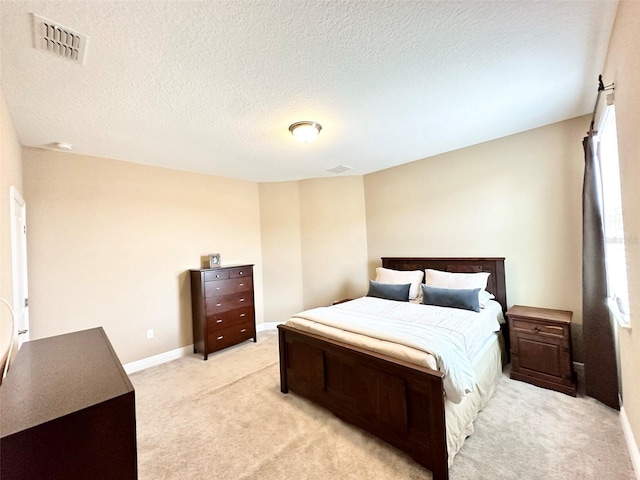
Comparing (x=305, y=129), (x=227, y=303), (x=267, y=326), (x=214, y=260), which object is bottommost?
(x=267, y=326)

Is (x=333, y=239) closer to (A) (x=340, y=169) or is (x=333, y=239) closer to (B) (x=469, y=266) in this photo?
(A) (x=340, y=169)

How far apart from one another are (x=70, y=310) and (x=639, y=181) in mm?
4670

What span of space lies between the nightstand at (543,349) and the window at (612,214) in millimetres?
499

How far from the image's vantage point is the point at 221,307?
3.73 m

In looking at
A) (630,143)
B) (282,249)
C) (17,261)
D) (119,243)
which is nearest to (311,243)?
(282,249)

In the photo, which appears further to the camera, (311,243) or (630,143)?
(311,243)

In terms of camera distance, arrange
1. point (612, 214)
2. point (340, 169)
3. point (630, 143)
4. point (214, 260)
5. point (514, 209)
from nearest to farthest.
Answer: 1. point (630, 143)
2. point (612, 214)
3. point (514, 209)
4. point (214, 260)
5. point (340, 169)

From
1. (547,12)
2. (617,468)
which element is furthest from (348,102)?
(617,468)

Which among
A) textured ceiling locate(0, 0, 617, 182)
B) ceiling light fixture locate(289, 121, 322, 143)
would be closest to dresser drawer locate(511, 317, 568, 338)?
textured ceiling locate(0, 0, 617, 182)

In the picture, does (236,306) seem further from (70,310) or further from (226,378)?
(70,310)

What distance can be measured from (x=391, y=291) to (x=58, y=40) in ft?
11.4

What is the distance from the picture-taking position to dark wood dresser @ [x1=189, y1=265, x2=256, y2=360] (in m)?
3.58

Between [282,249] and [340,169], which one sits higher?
[340,169]

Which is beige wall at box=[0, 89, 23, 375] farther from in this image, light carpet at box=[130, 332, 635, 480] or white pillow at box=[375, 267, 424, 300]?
white pillow at box=[375, 267, 424, 300]
